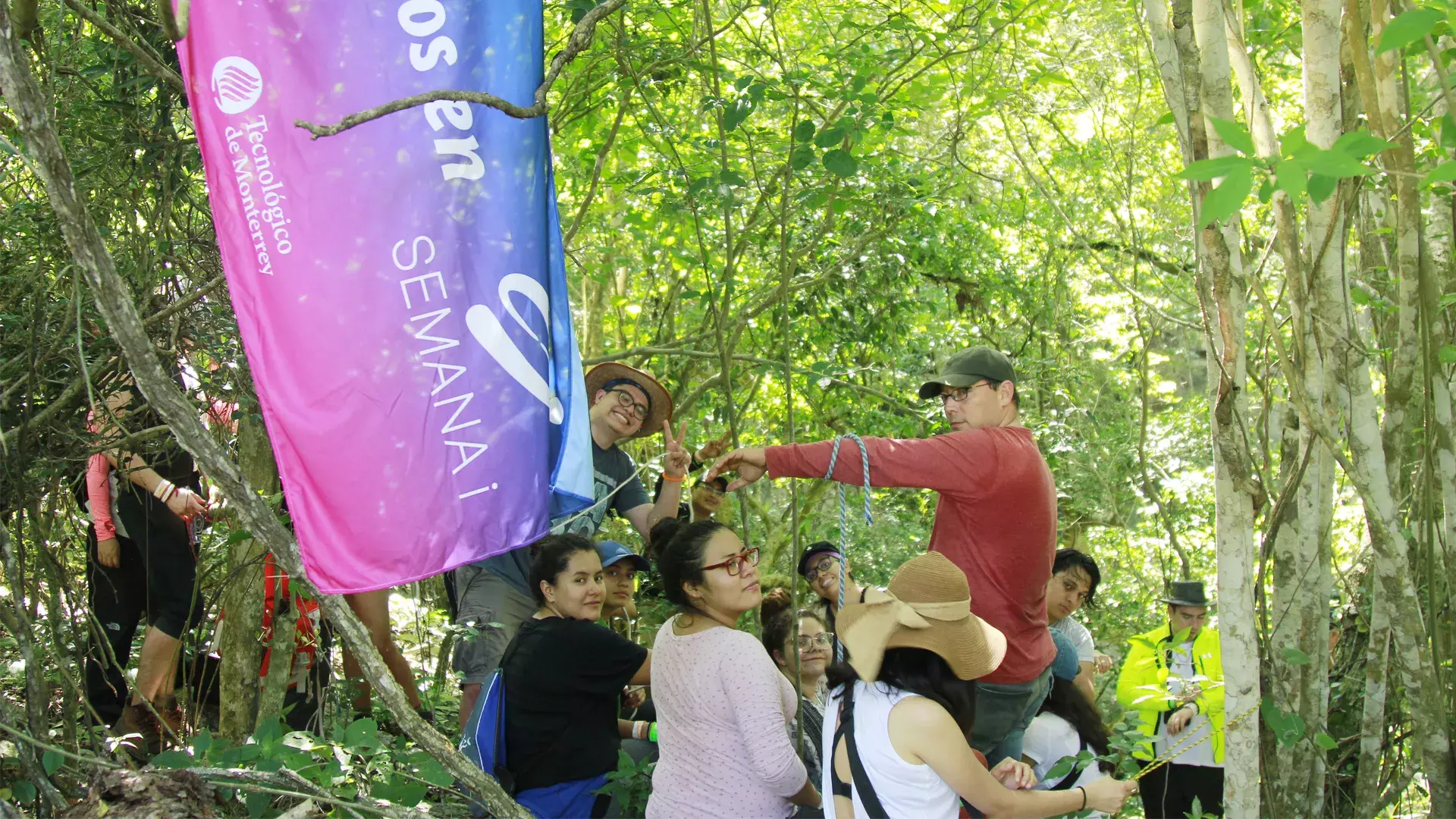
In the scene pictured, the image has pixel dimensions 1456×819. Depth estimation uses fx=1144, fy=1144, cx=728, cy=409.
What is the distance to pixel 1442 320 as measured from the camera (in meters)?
3.46

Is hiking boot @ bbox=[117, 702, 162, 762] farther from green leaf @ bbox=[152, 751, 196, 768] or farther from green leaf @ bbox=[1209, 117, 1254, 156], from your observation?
green leaf @ bbox=[1209, 117, 1254, 156]

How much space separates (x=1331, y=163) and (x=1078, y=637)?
2716mm

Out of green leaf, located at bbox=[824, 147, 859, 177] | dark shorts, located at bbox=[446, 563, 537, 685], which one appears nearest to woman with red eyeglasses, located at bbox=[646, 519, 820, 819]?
dark shorts, located at bbox=[446, 563, 537, 685]

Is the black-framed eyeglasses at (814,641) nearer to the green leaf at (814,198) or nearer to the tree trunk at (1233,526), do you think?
the tree trunk at (1233,526)

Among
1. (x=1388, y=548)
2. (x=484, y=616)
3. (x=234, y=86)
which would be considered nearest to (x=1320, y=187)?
(x=1388, y=548)

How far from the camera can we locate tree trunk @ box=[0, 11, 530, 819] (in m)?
1.93

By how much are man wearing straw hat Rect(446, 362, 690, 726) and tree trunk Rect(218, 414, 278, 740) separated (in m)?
0.61

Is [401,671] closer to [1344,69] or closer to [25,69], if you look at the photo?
[25,69]

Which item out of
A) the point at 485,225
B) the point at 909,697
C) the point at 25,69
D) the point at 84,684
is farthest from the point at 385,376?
the point at 84,684

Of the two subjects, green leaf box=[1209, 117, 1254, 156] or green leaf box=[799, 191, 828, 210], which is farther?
green leaf box=[799, 191, 828, 210]

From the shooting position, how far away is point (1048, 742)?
325 centimetres

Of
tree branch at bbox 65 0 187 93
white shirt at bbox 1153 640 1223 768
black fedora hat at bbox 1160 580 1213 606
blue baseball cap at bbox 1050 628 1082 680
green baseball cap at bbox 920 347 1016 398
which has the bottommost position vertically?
white shirt at bbox 1153 640 1223 768

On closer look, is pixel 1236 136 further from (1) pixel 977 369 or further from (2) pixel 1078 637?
(2) pixel 1078 637

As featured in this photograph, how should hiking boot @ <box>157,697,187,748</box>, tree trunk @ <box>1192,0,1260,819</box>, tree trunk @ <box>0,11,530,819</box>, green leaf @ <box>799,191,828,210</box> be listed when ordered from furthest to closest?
green leaf @ <box>799,191,828,210</box> < hiking boot @ <box>157,697,187,748</box> < tree trunk @ <box>1192,0,1260,819</box> < tree trunk @ <box>0,11,530,819</box>
